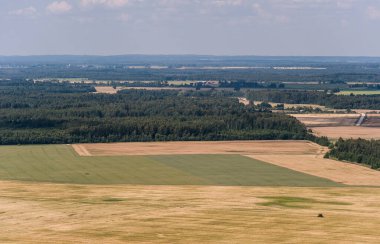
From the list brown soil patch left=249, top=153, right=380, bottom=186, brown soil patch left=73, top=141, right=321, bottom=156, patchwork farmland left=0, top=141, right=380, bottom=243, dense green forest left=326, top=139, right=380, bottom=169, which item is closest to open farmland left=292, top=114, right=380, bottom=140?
brown soil patch left=73, top=141, right=321, bottom=156

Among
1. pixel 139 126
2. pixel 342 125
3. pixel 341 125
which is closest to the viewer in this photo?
pixel 139 126

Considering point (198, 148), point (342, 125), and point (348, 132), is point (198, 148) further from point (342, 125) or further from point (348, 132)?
point (342, 125)

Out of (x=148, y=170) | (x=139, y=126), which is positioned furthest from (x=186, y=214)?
(x=139, y=126)

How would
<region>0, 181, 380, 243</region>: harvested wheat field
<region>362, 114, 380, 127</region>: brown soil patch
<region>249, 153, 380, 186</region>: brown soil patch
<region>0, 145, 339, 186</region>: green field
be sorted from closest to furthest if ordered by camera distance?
<region>0, 181, 380, 243</region>: harvested wheat field, <region>0, 145, 339, 186</region>: green field, <region>249, 153, 380, 186</region>: brown soil patch, <region>362, 114, 380, 127</region>: brown soil patch

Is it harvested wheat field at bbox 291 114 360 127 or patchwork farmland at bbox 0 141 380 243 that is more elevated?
patchwork farmland at bbox 0 141 380 243

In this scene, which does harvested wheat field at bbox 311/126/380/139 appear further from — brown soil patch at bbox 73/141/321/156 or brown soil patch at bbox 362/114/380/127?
brown soil patch at bbox 73/141/321/156

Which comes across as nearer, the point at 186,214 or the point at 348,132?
the point at 186,214
